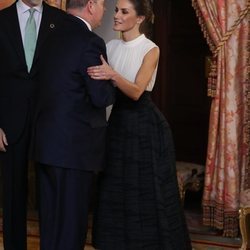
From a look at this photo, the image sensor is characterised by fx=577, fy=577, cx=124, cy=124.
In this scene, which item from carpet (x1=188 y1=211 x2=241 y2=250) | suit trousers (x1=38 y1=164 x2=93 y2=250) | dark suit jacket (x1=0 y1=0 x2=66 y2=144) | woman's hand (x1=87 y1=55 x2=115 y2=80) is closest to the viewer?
woman's hand (x1=87 y1=55 x2=115 y2=80)

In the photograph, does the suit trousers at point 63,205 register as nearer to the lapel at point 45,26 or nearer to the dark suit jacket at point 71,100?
the dark suit jacket at point 71,100

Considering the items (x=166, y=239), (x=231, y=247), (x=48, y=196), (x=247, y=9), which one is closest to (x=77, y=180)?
(x=48, y=196)

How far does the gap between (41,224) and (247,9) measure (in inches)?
78.7

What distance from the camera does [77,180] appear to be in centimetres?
294

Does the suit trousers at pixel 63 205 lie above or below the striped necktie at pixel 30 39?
below

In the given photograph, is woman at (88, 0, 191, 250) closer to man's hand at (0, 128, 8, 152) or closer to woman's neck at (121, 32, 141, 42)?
woman's neck at (121, 32, 141, 42)

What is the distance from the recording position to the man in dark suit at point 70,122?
9.22ft

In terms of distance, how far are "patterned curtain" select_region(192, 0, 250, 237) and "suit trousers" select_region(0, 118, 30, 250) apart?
140cm

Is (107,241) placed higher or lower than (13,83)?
lower

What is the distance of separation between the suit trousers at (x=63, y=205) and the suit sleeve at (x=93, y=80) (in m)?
0.39

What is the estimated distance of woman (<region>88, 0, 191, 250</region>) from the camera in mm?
3281

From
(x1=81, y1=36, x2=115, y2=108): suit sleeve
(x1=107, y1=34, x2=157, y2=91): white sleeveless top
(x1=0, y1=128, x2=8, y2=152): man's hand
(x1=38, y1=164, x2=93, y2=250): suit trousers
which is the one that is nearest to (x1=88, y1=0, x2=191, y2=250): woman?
(x1=107, y1=34, x2=157, y2=91): white sleeveless top

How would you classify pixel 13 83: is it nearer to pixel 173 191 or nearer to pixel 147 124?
pixel 147 124

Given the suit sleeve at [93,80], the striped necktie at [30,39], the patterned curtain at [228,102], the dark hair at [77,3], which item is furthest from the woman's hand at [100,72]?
the patterned curtain at [228,102]
